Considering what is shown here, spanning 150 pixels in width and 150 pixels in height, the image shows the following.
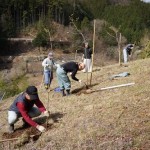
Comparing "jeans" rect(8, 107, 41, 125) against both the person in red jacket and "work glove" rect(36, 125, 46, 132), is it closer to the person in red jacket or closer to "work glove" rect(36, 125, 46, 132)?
the person in red jacket

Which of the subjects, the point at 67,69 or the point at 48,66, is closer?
the point at 67,69

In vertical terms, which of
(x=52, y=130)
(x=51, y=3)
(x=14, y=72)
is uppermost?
(x=51, y=3)

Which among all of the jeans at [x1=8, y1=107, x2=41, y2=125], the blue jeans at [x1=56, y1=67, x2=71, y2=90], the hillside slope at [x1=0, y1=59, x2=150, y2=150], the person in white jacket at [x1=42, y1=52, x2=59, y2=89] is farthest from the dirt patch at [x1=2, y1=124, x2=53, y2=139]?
the person in white jacket at [x1=42, y1=52, x2=59, y2=89]

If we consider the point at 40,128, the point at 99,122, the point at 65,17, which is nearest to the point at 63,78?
the point at 99,122

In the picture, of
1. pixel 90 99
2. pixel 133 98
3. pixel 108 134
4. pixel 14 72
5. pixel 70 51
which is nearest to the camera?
pixel 108 134

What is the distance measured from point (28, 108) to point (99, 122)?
1.72m

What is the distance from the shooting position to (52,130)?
9758mm

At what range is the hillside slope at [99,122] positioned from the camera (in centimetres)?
883

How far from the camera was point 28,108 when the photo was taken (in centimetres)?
990

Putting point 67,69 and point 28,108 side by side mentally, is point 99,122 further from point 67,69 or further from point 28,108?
point 67,69

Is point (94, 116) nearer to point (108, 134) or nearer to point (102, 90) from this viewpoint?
point (108, 134)

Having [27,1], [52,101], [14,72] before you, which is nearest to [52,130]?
[52,101]

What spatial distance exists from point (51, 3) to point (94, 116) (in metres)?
60.6

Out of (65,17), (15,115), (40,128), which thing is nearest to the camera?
(40,128)
